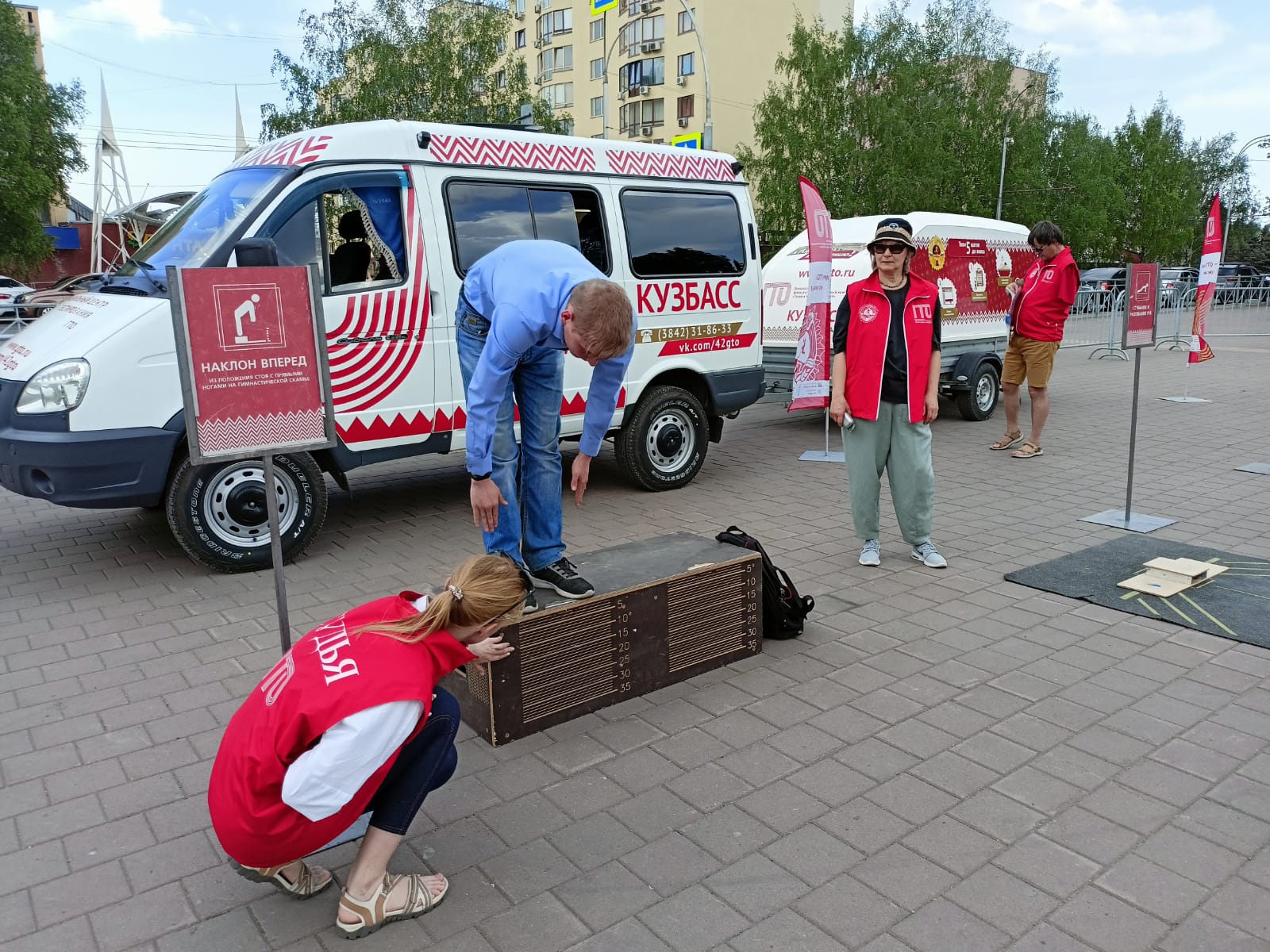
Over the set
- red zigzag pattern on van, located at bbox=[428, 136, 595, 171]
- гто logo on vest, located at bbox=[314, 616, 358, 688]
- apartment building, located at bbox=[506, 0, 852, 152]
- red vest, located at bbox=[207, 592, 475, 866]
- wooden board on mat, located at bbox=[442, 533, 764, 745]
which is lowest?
wooden board on mat, located at bbox=[442, 533, 764, 745]

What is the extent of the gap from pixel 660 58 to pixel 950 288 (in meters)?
53.5

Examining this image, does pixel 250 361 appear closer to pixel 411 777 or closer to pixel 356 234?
pixel 411 777

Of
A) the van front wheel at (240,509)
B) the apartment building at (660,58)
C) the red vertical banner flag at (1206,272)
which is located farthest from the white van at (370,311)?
the apartment building at (660,58)

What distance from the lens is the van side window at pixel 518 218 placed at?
6215mm

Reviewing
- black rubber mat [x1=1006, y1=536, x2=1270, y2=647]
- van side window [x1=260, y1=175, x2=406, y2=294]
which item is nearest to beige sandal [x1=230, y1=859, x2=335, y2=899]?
van side window [x1=260, y1=175, x2=406, y2=294]

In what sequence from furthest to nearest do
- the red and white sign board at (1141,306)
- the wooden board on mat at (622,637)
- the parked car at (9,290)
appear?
1. the parked car at (9,290)
2. the red and white sign board at (1141,306)
3. the wooden board on mat at (622,637)

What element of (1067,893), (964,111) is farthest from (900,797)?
(964,111)

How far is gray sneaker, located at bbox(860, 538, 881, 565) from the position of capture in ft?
18.5

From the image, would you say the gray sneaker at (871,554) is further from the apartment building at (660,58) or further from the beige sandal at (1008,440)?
the apartment building at (660,58)

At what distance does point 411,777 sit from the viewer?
2.52m

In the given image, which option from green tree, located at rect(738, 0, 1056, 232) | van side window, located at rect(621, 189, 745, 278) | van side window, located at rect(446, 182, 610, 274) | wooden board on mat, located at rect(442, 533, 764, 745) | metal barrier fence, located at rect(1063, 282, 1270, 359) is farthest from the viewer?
green tree, located at rect(738, 0, 1056, 232)

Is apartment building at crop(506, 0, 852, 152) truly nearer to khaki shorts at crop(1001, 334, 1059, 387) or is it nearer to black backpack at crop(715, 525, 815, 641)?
khaki shorts at crop(1001, 334, 1059, 387)

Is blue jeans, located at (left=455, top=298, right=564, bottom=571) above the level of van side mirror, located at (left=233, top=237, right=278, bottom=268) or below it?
below

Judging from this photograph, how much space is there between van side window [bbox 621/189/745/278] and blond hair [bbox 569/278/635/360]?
13.1 feet
